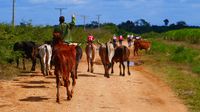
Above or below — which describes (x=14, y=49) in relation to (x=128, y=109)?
above

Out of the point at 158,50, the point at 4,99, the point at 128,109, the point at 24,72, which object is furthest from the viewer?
the point at 158,50

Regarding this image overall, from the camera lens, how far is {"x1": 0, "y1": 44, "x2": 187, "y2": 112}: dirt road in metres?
14.2

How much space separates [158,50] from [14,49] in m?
27.0

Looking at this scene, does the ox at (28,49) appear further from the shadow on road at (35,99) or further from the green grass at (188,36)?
the green grass at (188,36)

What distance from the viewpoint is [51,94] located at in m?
16.3

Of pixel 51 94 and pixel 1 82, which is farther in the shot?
pixel 1 82

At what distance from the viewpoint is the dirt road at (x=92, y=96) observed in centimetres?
1424

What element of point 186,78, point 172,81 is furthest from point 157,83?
point 186,78

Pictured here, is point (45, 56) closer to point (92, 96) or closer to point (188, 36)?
point (92, 96)

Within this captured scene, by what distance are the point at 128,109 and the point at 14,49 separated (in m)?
10.3

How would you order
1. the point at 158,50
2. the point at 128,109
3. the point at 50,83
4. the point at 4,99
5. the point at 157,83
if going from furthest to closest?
the point at 158,50 → the point at 157,83 → the point at 50,83 → the point at 4,99 → the point at 128,109

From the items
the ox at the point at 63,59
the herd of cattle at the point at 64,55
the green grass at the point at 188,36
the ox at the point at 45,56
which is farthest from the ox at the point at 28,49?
the green grass at the point at 188,36

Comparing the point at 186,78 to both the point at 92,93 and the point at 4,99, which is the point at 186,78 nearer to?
the point at 92,93

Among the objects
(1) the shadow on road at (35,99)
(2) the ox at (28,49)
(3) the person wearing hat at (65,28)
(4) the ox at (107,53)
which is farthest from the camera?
(2) the ox at (28,49)
